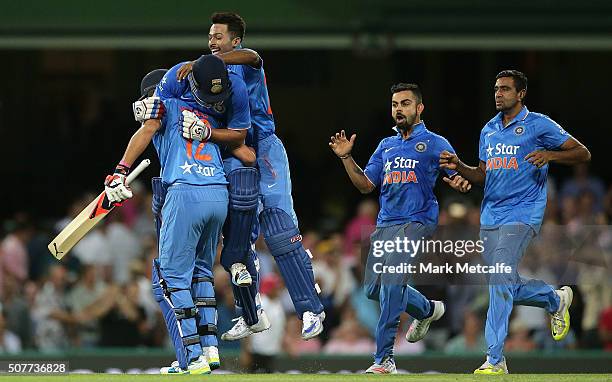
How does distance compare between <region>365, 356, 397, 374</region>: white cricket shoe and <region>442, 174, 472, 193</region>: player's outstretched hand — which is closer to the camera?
<region>442, 174, 472, 193</region>: player's outstretched hand

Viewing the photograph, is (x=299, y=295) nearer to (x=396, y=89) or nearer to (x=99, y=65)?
(x=396, y=89)

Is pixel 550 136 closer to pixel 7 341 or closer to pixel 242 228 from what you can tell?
pixel 242 228

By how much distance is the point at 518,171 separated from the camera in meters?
11.3

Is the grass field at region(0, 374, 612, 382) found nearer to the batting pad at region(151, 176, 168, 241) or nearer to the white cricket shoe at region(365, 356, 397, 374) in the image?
the white cricket shoe at region(365, 356, 397, 374)

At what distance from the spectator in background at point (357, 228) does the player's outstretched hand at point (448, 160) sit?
5.61 metres

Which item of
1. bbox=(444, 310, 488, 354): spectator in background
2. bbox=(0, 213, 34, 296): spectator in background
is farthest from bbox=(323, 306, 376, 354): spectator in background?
bbox=(0, 213, 34, 296): spectator in background

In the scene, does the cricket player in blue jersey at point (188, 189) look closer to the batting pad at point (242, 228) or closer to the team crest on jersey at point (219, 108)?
the team crest on jersey at point (219, 108)

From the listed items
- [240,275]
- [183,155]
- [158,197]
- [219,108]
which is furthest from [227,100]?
A: [240,275]

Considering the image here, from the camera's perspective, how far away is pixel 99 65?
21.2 m

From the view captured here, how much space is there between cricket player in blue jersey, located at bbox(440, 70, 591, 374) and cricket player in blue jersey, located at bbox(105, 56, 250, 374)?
1897mm

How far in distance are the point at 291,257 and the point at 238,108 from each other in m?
1.34

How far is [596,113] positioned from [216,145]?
10.5 m

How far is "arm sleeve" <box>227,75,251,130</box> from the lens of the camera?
11.2 metres

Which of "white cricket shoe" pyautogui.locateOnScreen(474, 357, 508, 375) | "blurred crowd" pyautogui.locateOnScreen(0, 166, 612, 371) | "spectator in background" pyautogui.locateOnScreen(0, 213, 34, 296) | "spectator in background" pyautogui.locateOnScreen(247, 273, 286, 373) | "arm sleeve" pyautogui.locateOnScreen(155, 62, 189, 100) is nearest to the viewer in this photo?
"white cricket shoe" pyautogui.locateOnScreen(474, 357, 508, 375)
